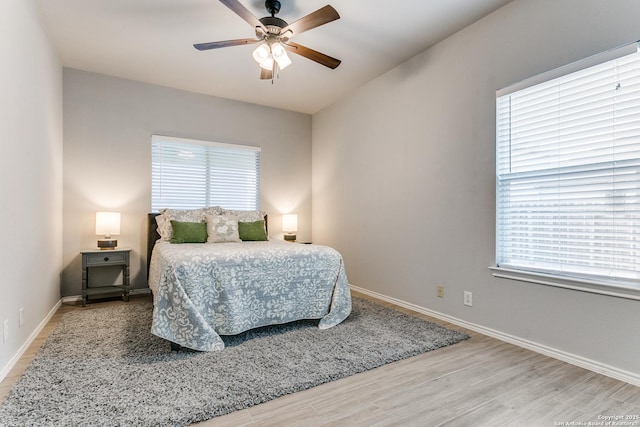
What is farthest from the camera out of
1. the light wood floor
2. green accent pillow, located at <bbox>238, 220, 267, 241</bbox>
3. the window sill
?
green accent pillow, located at <bbox>238, 220, 267, 241</bbox>

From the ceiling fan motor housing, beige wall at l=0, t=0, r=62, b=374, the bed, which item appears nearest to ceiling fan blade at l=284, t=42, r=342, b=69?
the ceiling fan motor housing

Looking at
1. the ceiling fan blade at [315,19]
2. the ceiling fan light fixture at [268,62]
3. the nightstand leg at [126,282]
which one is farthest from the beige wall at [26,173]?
the ceiling fan blade at [315,19]

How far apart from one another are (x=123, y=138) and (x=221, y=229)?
1751 mm

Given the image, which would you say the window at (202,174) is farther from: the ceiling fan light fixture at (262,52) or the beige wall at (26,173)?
the ceiling fan light fixture at (262,52)

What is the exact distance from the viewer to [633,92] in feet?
6.42

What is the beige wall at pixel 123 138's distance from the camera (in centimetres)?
380

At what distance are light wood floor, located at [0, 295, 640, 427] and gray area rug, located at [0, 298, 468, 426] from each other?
0.10m

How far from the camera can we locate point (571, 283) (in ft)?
7.22

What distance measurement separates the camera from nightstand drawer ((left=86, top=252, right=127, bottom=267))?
356 cm

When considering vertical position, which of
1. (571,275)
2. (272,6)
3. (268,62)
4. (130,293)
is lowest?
(130,293)

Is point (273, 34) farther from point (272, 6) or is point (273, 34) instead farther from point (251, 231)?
point (251, 231)

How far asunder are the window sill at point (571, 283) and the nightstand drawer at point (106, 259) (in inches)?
150

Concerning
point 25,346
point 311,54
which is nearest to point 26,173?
point 25,346

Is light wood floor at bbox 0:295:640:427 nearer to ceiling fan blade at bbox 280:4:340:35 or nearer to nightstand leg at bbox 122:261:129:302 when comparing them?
nightstand leg at bbox 122:261:129:302
